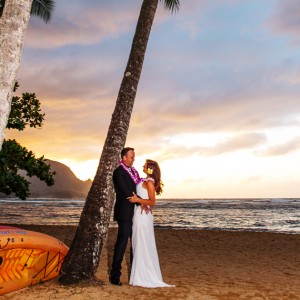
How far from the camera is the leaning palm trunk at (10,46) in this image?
3990 millimetres

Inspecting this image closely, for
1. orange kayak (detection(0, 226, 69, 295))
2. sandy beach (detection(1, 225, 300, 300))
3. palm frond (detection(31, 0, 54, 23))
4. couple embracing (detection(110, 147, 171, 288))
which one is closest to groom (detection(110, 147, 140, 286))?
couple embracing (detection(110, 147, 171, 288))

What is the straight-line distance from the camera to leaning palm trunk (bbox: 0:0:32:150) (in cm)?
399

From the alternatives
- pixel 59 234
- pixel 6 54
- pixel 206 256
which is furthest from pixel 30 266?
pixel 59 234

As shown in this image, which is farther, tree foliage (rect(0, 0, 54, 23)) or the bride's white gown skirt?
tree foliage (rect(0, 0, 54, 23))

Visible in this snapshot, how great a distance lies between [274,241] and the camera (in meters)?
16.3

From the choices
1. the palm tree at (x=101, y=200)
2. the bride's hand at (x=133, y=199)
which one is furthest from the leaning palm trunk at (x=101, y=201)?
the bride's hand at (x=133, y=199)

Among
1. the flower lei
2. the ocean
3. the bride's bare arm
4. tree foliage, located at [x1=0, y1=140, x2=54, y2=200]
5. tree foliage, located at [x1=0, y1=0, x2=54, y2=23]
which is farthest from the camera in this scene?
the ocean

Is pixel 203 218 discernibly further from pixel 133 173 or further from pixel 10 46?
pixel 10 46

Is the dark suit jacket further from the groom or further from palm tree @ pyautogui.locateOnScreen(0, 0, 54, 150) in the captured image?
palm tree @ pyautogui.locateOnScreen(0, 0, 54, 150)

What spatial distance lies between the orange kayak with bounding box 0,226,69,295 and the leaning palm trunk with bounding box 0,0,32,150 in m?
3.61

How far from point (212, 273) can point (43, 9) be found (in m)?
12.3

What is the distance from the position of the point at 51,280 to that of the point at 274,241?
11262 mm

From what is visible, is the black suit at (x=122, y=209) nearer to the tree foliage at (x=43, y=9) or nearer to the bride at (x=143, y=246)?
the bride at (x=143, y=246)

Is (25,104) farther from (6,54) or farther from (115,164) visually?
(6,54)
